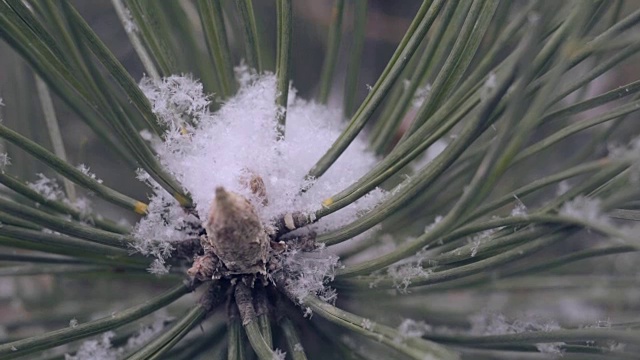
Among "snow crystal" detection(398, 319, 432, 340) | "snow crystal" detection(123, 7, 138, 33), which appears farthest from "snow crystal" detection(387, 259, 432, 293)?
"snow crystal" detection(123, 7, 138, 33)

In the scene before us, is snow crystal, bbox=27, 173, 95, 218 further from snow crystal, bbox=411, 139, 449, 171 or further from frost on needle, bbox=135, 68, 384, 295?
snow crystal, bbox=411, 139, 449, 171

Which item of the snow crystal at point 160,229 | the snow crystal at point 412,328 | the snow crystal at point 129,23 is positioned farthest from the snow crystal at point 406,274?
the snow crystal at point 129,23

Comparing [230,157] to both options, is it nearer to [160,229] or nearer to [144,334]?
[160,229]

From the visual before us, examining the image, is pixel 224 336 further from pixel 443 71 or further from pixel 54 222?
pixel 443 71

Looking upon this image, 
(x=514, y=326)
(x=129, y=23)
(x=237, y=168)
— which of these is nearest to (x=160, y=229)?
(x=237, y=168)

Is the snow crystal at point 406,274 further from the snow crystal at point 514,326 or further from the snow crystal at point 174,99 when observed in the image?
the snow crystal at point 174,99
